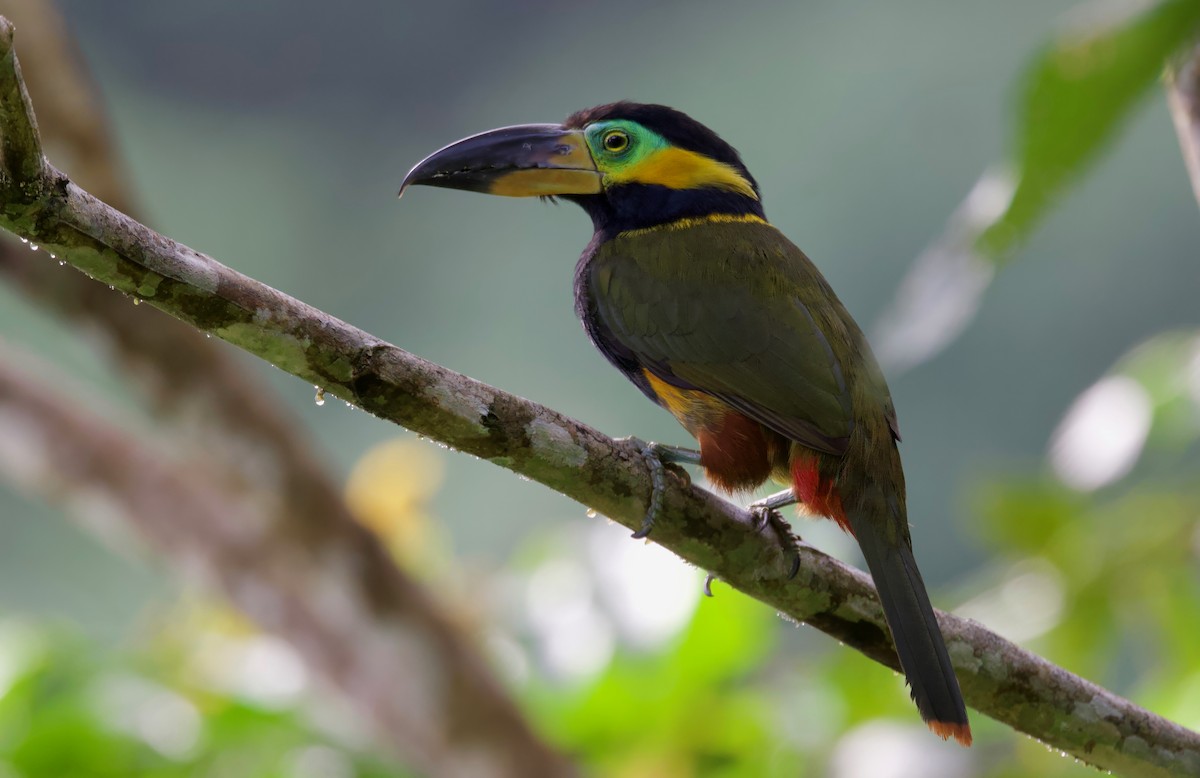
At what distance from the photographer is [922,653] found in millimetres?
1832

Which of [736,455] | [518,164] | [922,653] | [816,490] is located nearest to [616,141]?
[518,164]

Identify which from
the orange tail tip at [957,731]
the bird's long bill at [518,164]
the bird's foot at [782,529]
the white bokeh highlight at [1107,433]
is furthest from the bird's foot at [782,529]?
the bird's long bill at [518,164]

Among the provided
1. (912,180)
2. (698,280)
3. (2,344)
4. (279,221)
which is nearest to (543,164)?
(698,280)

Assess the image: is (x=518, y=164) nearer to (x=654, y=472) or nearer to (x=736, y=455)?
(x=736, y=455)

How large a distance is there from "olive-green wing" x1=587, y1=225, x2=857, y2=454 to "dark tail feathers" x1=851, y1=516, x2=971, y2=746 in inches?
10.1

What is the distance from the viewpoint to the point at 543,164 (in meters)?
2.49

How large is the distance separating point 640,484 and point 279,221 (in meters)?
7.18

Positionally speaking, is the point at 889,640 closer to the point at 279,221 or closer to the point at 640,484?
the point at 640,484

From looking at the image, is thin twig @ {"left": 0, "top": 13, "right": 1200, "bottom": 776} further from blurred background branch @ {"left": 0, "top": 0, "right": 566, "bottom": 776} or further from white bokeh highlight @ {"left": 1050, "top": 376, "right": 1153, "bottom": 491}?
blurred background branch @ {"left": 0, "top": 0, "right": 566, "bottom": 776}

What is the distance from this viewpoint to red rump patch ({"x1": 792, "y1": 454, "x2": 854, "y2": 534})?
211 cm

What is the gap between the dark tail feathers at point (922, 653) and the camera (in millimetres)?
1802

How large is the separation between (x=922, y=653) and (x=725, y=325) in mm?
673

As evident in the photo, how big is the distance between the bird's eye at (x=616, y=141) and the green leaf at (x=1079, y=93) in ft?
3.01

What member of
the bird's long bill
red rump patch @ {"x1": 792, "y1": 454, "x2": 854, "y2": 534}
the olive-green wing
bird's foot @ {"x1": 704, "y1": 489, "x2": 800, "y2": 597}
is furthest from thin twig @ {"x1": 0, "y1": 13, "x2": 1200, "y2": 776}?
the bird's long bill
